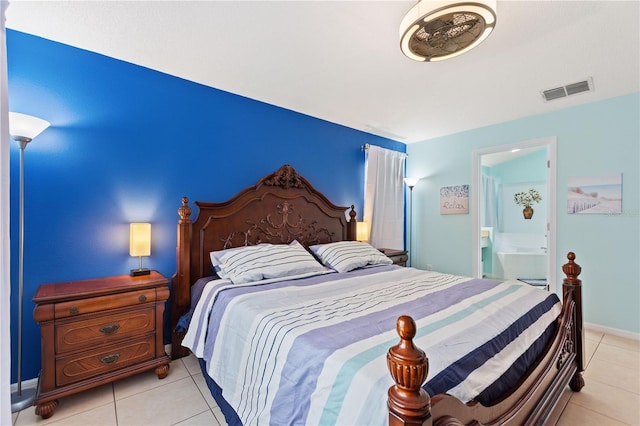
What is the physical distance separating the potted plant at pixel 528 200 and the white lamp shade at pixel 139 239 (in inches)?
267

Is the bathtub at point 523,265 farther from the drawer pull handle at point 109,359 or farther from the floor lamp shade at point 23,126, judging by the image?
the floor lamp shade at point 23,126

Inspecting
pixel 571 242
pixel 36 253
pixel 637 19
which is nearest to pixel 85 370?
pixel 36 253

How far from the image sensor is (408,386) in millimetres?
697

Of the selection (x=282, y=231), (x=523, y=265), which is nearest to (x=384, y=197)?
(x=282, y=231)

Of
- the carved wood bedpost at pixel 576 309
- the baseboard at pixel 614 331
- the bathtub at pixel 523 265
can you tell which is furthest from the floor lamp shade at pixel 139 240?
the bathtub at pixel 523 265

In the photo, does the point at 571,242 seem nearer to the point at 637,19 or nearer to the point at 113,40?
the point at 637,19

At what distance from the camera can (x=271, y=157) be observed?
10.1 feet

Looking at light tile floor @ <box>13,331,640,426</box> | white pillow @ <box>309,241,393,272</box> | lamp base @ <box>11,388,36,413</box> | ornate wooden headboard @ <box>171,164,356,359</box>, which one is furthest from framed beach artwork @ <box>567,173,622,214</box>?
lamp base @ <box>11,388,36,413</box>

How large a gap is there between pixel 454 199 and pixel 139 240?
154 inches

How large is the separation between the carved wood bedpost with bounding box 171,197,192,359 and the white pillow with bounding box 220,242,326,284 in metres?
0.30

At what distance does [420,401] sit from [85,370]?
82.6 inches

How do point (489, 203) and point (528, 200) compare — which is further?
point (489, 203)

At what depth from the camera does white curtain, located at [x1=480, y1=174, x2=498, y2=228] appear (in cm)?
594

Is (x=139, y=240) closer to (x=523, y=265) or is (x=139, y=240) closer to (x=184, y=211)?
(x=184, y=211)
